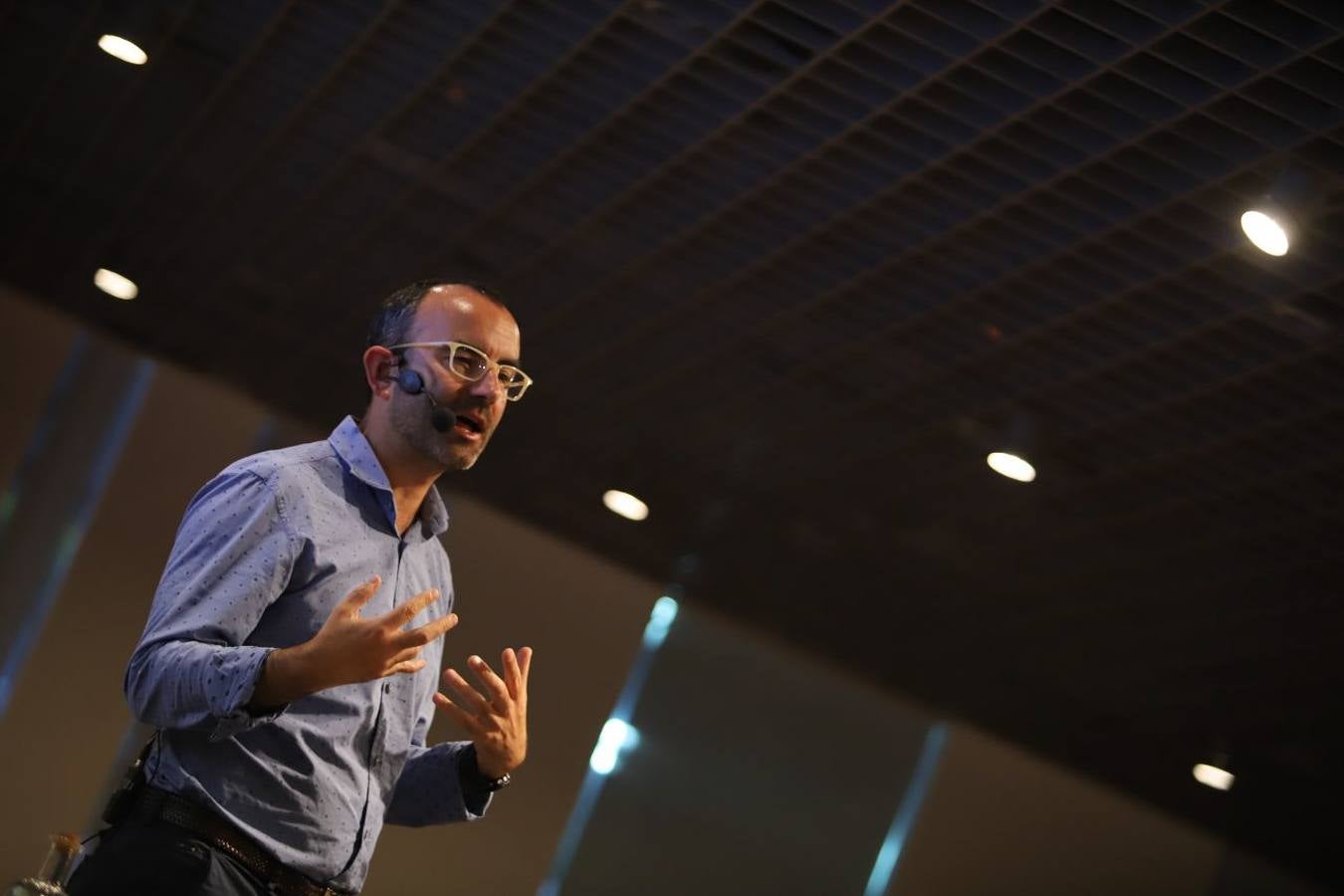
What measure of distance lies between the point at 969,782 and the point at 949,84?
6014 millimetres

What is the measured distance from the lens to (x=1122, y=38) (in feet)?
10.4

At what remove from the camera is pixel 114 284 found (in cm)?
704

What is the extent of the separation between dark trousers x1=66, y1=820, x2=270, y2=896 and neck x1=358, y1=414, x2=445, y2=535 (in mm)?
468

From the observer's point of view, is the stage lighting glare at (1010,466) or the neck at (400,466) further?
the stage lighting glare at (1010,466)

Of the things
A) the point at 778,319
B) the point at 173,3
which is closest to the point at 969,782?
the point at 778,319

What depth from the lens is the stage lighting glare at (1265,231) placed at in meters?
3.58

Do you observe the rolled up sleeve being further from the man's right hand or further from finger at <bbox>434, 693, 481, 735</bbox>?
finger at <bbox>434, 693, 481, 735</bbox>

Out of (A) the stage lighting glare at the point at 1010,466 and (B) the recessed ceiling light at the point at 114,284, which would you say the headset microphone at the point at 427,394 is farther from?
(B) the recessed ceiling light at the point at 114,284

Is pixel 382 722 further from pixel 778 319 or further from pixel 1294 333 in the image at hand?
pixel 778 319

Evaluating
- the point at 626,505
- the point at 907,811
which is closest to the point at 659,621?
the point at 626,505

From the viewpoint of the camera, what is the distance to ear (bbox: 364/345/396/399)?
221 cm

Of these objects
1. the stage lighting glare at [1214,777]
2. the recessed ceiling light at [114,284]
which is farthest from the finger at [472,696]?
the stage lighting glare at [1214,777]

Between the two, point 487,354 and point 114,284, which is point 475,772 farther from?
point 114,284

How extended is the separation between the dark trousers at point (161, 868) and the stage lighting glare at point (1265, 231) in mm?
2543
